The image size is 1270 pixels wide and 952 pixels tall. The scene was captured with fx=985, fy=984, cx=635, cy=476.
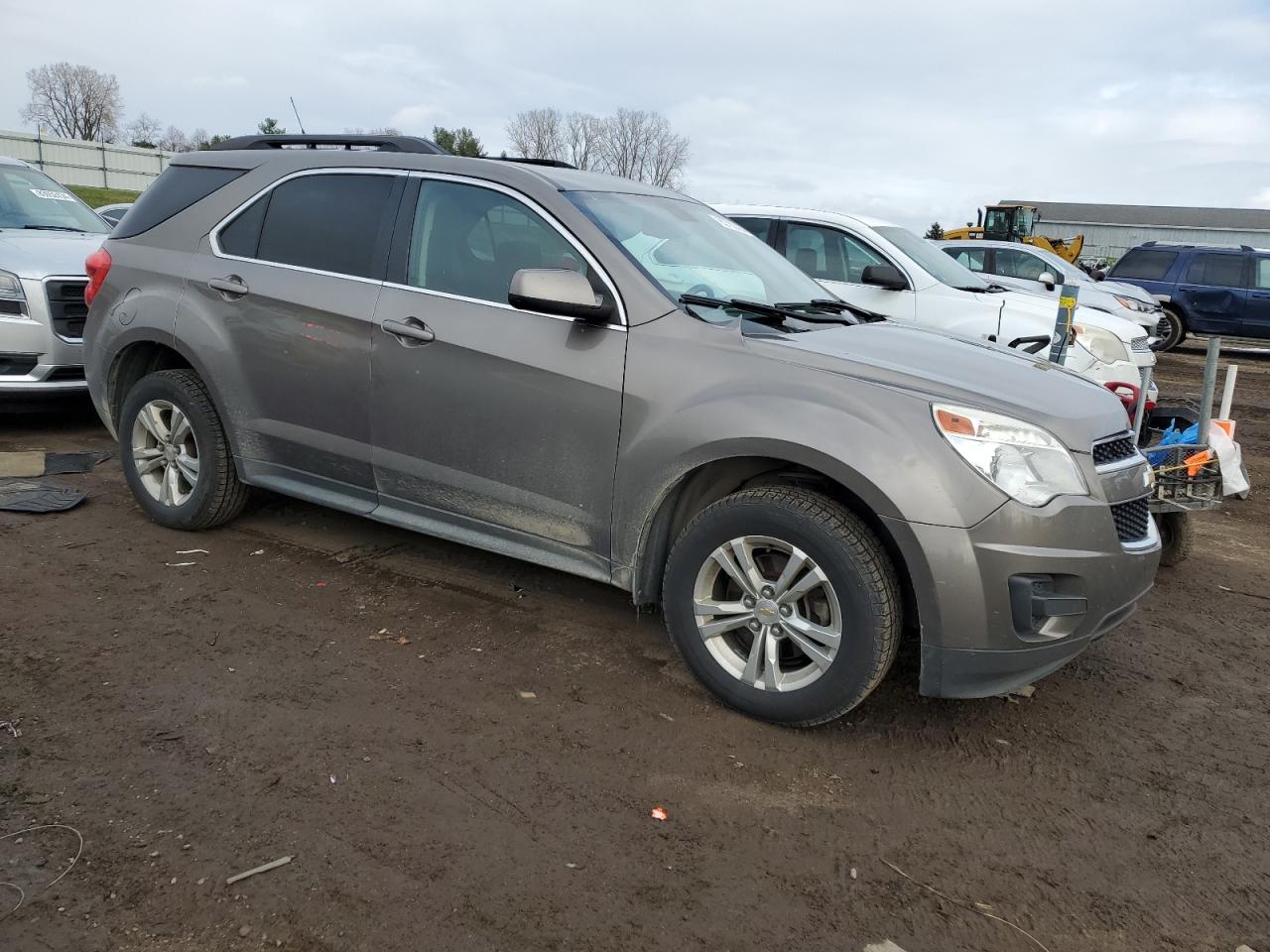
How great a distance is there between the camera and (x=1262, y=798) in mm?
3113

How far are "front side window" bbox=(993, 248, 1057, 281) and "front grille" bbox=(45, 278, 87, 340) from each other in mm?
12570

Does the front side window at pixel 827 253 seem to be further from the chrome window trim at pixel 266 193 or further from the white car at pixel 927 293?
the chrome window trim at pixel 266 193

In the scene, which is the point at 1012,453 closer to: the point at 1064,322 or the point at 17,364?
the point at 1064,322

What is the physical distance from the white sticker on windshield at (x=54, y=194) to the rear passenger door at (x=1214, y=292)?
57.9 feet

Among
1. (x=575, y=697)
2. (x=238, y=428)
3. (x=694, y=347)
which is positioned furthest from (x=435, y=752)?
(x=238, y=428)

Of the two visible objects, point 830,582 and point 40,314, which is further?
point 40,314

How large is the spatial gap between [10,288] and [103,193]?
39.2 meters

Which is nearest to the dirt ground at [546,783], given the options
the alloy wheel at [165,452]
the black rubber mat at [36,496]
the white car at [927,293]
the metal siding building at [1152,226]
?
the alloy wheel at [165,452]

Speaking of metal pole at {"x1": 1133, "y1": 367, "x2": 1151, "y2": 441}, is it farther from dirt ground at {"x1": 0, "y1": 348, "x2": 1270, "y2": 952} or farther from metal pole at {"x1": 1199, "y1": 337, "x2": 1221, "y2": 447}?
dirt ground at {"x1": 0, "y1": 348, "x2": 1270, "y2": 952}

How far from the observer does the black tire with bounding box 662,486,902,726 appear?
10.2 feet

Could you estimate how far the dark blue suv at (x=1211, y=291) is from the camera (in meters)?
17.7

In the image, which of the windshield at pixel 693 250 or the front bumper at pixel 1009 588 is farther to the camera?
the windshield at pixel 693 250

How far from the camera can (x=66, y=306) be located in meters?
6.92

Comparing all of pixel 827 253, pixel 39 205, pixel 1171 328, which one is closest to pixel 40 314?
pixel 39 205
